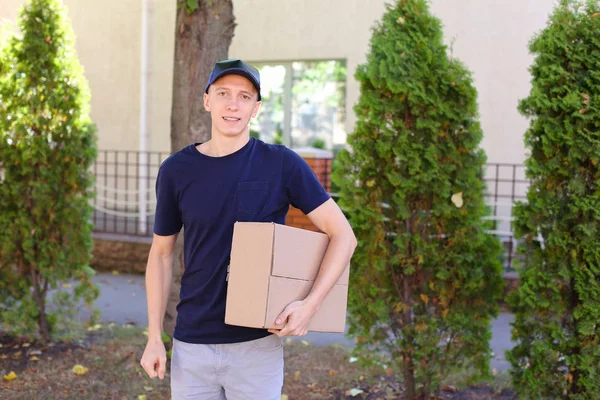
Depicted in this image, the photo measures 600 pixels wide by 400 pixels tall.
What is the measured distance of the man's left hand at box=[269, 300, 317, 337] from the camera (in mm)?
2254

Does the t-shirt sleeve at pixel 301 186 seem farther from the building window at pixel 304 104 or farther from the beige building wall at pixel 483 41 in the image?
the building window at pixel 304 104

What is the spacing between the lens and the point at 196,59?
200 inches

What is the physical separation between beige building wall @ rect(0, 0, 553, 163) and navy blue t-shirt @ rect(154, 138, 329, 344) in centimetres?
583

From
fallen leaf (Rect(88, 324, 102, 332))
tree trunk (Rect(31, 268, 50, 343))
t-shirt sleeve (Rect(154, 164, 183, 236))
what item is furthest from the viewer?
fallen leaf (Rect(88, 324, 102, 332))

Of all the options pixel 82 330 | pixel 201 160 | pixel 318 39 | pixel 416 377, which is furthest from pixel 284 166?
pixel 318 39

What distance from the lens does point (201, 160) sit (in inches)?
98.2

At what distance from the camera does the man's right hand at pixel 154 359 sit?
2539 millimetres

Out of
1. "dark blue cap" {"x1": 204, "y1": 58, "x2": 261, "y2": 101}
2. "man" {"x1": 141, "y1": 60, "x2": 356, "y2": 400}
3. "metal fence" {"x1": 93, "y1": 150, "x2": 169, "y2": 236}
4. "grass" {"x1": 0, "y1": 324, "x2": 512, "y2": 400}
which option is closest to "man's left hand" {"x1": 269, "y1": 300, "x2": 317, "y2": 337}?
"man" {"x1": 141, "y1": 60, "x2": 356, "y2": 400}

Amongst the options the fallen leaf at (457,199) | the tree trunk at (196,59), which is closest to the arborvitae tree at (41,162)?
the tree trunk at (196,59)

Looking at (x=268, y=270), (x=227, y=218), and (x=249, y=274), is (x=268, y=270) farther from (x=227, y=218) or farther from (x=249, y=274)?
(x=227, y=218)

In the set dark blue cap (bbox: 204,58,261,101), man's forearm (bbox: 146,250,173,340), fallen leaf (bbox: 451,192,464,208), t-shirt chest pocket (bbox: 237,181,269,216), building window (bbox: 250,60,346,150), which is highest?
building window (bbox: 250,60,346,150)

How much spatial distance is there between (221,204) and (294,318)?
0.45 meters

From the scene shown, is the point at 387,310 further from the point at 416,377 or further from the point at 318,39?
the point at 318,39

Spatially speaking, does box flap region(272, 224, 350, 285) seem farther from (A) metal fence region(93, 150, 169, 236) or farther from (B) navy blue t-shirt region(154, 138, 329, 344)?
(A) metal fence region(93, 150, 169, 236)
